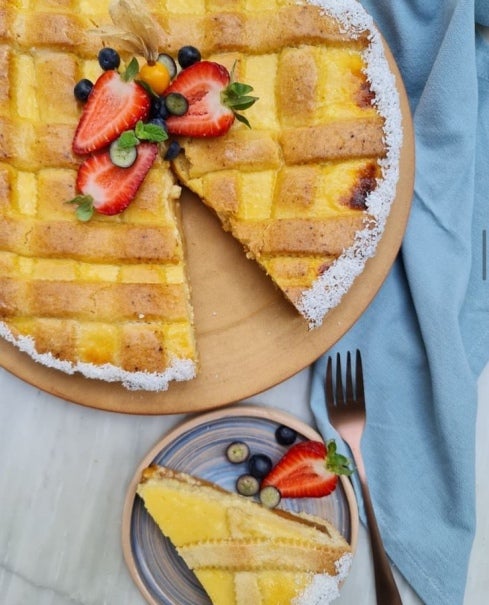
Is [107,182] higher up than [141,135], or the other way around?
[141,135]

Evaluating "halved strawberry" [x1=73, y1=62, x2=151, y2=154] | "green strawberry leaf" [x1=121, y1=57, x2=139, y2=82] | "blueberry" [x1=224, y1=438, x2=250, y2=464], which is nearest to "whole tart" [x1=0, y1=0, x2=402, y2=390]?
"halved strawberry" [x1=73, y1=62, x2=151, y2=154]

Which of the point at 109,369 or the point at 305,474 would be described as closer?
the point at 109,369

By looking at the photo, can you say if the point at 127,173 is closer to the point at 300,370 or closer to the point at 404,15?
the point at 300,370

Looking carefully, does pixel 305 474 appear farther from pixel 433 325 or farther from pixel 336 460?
pixel 433 325

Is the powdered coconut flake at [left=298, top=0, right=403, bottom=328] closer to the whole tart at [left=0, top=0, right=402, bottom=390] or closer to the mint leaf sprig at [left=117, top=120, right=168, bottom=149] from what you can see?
the whole tart at [left=0, top=0, right=402, bottom=390]

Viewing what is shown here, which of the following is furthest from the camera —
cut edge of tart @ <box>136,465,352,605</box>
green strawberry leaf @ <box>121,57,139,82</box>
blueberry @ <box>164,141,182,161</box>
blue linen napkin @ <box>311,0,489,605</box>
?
blue linen napkin @ <box>311,0,489,605</box>

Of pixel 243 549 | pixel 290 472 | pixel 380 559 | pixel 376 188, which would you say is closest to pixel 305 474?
pixel 290 472

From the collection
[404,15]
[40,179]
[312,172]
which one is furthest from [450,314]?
[40,179]
